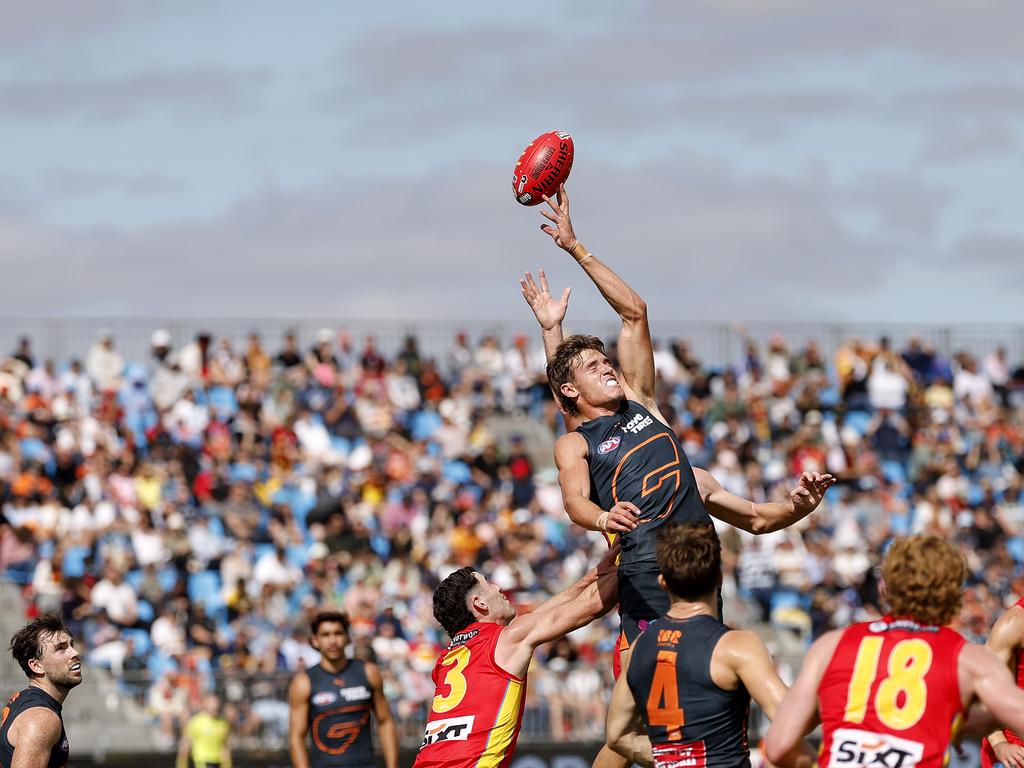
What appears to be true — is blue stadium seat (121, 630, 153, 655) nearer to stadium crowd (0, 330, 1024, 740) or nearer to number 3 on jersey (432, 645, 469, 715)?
stadium crowd (0, 330, 1024, 740)

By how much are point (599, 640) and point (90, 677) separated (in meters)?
6.20

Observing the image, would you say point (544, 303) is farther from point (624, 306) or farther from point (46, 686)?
point (46, 686)

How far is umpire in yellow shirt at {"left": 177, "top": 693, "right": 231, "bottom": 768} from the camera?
670 inches

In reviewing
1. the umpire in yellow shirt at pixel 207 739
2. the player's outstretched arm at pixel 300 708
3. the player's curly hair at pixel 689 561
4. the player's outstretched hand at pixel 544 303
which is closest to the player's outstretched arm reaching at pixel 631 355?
the player's outstretched hand at pixel 544 303

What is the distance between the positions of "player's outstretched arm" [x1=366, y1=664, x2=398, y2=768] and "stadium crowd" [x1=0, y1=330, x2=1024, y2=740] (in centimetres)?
522

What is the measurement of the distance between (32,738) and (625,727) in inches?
122

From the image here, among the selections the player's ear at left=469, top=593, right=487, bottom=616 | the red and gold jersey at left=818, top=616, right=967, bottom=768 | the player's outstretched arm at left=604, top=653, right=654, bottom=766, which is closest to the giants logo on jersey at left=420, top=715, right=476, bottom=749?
the player's ear at left=469, top=593, right=487, bottom=616

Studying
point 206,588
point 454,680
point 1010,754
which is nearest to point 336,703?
point 454,680

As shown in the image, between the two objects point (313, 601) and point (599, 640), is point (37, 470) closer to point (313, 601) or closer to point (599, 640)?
point (313, 601)

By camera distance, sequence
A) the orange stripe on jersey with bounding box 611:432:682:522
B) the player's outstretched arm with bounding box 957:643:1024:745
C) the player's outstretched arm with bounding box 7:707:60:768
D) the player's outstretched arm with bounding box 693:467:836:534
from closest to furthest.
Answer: the player's outstretched arm with bounding box 957:643:1024:745
the player's outstretched arm with bounding box 7:707:60:768
the orange stripe on jersey with bounding box 611:432:682:522
the player's outstretched arm with bounding box 693:467:836:534

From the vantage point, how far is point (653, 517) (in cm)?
816

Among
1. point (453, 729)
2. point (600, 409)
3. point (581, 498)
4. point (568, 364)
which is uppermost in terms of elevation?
point (568, 364)

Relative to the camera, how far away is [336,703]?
1235 centimetres

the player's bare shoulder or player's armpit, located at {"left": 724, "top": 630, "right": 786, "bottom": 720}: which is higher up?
the player's bare shoulder
